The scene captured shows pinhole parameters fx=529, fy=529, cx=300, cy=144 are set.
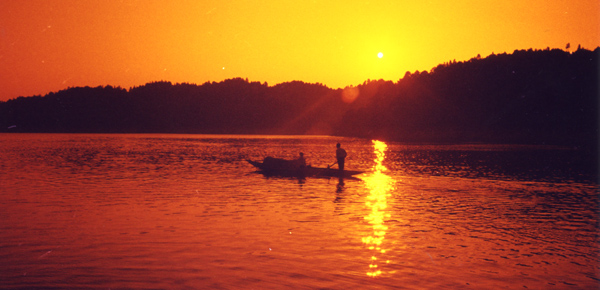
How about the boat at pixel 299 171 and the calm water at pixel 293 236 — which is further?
the boat at pixel 299 171

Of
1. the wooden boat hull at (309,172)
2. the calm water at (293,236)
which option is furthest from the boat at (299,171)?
the calm water at (293,236)

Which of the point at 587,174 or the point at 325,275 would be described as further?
the point at 587,174

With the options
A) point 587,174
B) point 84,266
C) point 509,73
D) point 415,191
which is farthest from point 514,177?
point 509,73

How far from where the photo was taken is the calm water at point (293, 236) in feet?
40.3

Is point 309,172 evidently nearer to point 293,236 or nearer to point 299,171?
point 299,171

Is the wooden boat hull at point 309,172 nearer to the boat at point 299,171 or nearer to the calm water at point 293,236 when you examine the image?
the boat at point 299,171

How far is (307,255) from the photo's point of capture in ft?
46.9

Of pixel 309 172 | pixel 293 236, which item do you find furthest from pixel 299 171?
pixel 293 236

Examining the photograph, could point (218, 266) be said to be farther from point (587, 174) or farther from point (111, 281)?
point (587, 174)

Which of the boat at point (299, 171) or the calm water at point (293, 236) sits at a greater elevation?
the boat at point (299, 171)

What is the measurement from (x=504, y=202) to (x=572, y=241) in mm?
9573

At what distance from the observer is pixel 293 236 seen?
55.0ft

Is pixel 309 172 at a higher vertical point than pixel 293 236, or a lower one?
higher

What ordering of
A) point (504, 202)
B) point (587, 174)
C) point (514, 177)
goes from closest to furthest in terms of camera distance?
point (504, 202) < point (514, 177) < point (587, 174)
